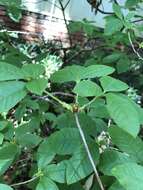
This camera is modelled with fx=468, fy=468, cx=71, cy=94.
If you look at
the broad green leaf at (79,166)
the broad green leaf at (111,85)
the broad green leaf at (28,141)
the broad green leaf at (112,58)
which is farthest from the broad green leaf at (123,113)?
the broad green leaf at (112,58)

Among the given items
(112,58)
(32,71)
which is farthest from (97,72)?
(112,58)

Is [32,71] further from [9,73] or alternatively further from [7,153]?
[7,153]

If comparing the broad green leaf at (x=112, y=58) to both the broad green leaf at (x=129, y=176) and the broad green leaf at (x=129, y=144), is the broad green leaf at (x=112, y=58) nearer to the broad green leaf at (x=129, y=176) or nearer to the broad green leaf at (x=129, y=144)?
the broad green leaf at (x=129, y=144)

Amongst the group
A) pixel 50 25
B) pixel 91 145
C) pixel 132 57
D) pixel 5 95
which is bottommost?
pixel 50 25

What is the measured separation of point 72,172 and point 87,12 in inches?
218

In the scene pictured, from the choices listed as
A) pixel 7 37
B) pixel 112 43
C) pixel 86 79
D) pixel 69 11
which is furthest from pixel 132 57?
pixel 69 11

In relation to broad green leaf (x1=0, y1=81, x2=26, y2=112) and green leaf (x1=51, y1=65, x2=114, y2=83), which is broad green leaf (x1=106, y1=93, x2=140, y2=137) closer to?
green leaf (x1=51, y1=65, x2=114, y2=83)

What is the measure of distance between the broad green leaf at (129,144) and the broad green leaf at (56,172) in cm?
13

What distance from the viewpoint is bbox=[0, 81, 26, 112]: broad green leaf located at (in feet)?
3.08

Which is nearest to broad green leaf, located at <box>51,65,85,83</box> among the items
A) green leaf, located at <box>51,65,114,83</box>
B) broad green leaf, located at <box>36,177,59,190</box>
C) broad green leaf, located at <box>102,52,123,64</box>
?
green leaf, located at <box>51,65,114,83</box>

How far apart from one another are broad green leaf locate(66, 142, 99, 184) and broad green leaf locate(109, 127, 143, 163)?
0.06 m

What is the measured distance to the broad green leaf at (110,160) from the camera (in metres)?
0.98

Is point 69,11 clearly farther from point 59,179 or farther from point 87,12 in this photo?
point 59,179

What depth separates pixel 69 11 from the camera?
20.7 feet
